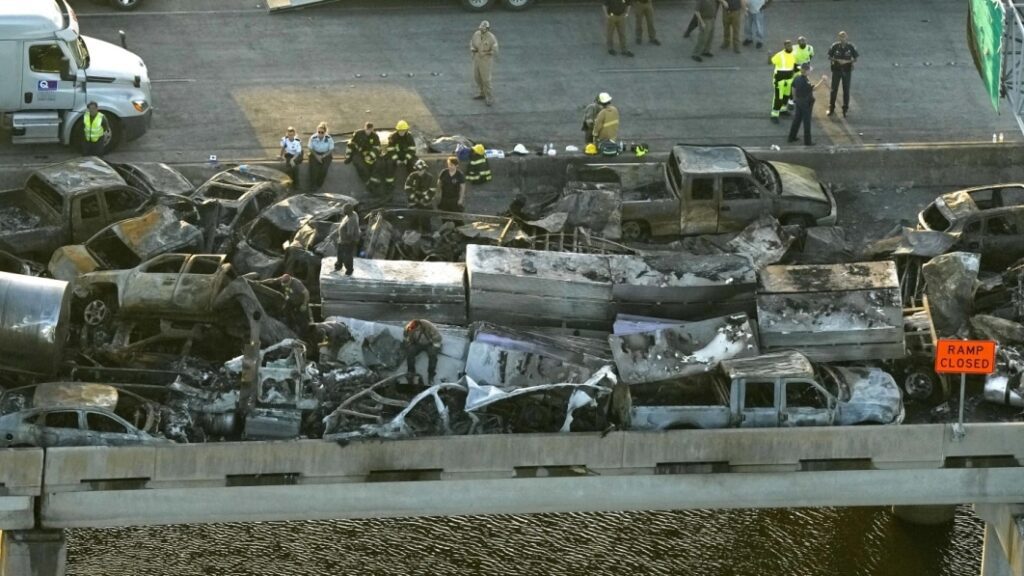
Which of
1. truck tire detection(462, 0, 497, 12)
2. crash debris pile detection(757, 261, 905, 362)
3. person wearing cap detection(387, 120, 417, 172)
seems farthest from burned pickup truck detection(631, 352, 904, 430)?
truck tire detection(462, 0, 497, 12)

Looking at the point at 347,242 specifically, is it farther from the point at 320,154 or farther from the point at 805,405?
the point at 805,405

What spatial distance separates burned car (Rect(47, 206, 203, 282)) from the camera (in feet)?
87.3

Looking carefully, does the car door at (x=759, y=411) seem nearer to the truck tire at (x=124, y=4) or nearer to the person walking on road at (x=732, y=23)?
the person walking on road at (x=732, y=23)

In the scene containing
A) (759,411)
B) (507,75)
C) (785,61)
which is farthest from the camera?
(507,75)

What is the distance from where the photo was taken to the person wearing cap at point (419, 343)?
→ 24.8 m

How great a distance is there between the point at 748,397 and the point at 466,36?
13775mm

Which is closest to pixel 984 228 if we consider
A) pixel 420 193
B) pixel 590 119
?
pixel 590 119

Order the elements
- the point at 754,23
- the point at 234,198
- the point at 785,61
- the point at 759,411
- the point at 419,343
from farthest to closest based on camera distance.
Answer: the point at 754,23 < the point at 785,61 < the point at 234,198 < the point at 419,343 < the point at 759,411

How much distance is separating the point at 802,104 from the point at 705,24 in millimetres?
3935

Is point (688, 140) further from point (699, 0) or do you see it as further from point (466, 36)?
point (466, 36)

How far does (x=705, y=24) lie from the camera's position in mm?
35062

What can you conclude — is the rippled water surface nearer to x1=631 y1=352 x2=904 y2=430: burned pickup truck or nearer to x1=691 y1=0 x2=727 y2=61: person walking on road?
x1=631 y1=352 x2=904 y2=430: burned pickup truck

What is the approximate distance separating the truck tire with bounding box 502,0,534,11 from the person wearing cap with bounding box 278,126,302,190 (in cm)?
822

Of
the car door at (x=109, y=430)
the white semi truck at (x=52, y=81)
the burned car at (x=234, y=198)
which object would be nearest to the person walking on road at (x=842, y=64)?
the burned car at (x=234, y=198)
